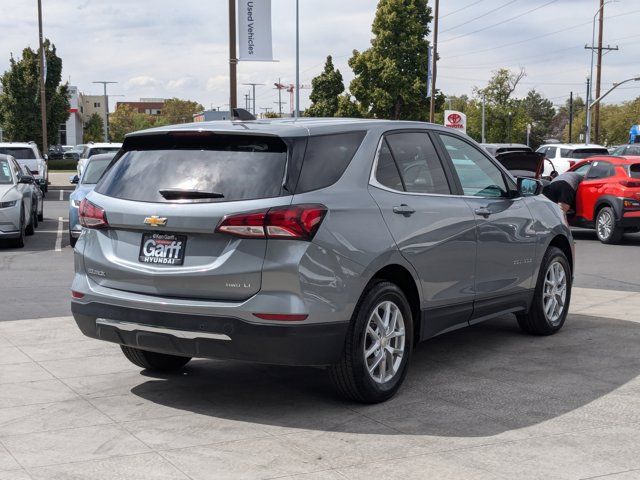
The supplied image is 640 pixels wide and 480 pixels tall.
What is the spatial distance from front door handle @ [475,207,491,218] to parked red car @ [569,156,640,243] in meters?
10.6

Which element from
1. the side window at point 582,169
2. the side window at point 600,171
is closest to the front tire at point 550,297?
the side window at point 600,171

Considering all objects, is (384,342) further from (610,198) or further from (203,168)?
(610,198)

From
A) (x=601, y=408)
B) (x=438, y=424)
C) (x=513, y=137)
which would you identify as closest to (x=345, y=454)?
(x=438, y=424)

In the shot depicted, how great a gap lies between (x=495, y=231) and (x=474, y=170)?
51 cm

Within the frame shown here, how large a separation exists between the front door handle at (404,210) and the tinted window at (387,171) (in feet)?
0.43

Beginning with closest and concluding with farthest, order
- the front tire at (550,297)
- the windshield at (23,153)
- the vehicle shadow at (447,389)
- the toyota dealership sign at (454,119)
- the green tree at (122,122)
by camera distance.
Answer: the vehicle shadow at (447,389) → the front tire at (550,297) → the windshield at (23,153) → the toyota dealership sign at (454,119) → the green tree at (122,122)

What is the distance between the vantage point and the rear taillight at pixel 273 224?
503cm

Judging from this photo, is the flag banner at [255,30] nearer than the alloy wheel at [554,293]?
No

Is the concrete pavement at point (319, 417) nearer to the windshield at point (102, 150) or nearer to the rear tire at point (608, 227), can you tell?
the rear tire at point (608, 227)

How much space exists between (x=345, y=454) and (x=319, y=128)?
6.51 ft

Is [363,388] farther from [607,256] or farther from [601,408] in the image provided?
[607,256]

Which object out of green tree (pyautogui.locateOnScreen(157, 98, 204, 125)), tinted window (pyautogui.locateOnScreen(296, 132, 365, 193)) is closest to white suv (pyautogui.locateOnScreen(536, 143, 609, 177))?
tinted window (pyautogui.locateOnScreen(296, 132, 365, 193))

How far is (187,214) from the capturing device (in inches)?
204

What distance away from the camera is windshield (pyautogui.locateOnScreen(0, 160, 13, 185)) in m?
16.1
